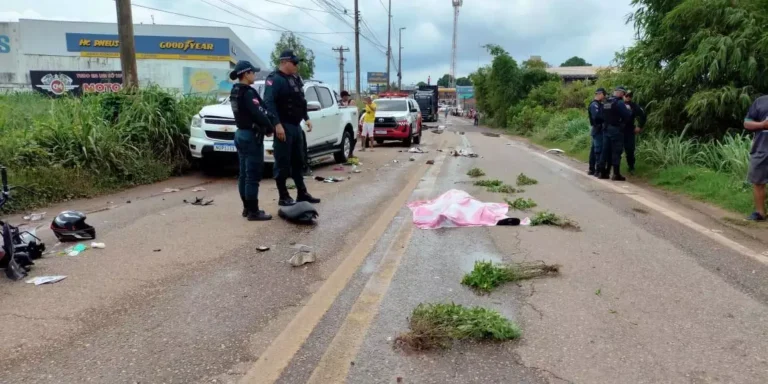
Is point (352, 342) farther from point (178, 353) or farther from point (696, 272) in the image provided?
point (696, 272)

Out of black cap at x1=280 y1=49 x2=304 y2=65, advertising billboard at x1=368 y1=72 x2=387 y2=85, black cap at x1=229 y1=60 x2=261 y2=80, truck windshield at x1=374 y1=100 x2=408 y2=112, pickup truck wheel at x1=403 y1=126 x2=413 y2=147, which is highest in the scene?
advertising billboard at x1=368 y1=72 x2=387 y2=85

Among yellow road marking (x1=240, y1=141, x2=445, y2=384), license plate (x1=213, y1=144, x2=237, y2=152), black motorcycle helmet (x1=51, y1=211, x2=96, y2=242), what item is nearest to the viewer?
yellow road marking (x1=240, y1=141, x2=445, y2=384)

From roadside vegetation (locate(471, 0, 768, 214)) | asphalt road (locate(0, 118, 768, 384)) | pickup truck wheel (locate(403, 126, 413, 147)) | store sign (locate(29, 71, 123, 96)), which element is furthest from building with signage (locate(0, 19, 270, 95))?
asphalt road (locate(0, 118, 768, 384))

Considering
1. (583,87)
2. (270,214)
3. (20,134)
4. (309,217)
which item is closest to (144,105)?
(20,134)

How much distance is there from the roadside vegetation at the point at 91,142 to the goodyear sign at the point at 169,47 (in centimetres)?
3155

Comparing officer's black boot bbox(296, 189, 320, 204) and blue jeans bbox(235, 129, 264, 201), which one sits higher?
blue jeans bbox(235, 129, 264, 201)

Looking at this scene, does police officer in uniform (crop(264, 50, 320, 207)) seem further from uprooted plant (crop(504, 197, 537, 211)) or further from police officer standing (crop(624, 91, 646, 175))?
police officer standing (crop(624, 91, 646, 175))

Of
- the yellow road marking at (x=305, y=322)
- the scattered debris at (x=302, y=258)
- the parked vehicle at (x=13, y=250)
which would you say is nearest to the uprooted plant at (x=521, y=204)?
the yellow road marking at (x=305, y=322)

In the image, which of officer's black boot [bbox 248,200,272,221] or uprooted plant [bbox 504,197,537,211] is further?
uprooted plant [bbox 504,197,537,211]

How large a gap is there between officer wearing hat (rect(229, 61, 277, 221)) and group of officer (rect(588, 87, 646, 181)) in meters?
6.77

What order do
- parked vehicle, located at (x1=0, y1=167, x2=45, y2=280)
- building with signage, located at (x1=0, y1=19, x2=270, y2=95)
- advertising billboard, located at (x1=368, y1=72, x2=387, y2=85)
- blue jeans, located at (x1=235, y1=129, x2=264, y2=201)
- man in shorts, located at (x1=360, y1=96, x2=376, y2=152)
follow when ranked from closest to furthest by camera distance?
parked vehicle, located at (x1=0, y1=167, x2=45, y2=280) < blue jeans, located at (x1=235, y1=129, x2=264, y2=201) < man in shorts, located at (x1=360, y1=96, x2=376, y2=152) < building with signage, located at (x1=0, y1=19, x2=270, y2=95) < advertising billboard, located at (x1=368, y1=72, x2=387, y2=85)

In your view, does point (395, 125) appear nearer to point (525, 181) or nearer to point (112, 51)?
point (525, 181)

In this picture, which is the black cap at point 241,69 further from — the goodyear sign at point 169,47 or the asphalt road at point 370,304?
the goodyear sign at point 169,47

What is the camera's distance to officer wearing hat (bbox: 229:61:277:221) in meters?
6.19
